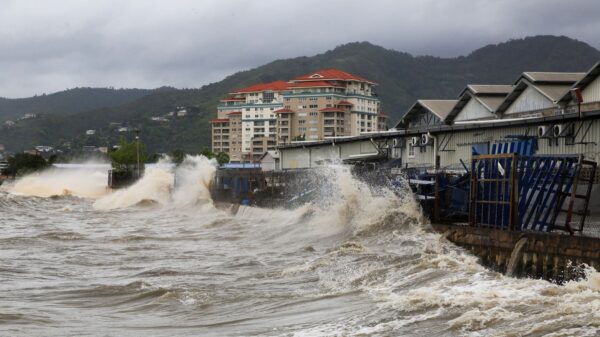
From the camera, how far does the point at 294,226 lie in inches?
1411

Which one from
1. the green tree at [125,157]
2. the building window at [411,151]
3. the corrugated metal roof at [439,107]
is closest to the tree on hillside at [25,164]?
the green tree at [125,157]

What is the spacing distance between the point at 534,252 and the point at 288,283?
5.66m

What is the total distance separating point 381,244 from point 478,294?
10253 mm

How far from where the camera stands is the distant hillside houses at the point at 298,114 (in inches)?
5763

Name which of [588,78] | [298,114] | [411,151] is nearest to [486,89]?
[411,151]

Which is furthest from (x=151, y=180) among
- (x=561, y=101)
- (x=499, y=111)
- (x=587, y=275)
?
(x=587, y=275)

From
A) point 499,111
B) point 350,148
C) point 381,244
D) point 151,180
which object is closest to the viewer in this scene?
point 381,244

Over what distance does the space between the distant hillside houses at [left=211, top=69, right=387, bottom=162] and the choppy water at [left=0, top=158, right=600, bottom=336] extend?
4148 inches

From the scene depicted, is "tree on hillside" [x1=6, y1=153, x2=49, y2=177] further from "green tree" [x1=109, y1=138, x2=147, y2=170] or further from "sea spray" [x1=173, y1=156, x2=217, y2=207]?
"sea spray" [x1=173, y1=156, x2=217, y2=207]

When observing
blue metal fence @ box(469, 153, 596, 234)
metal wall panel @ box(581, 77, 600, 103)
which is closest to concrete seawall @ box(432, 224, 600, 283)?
blue metal fence @ box(469, 153, 596, 234)

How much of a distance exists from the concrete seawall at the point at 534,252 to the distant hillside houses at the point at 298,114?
117136 millimetres

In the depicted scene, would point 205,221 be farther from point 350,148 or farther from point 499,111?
point 499,111

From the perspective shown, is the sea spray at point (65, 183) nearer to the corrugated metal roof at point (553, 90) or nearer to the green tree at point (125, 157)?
the green tree at point (125, 157)

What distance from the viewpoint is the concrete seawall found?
55.0ft
